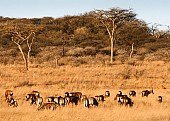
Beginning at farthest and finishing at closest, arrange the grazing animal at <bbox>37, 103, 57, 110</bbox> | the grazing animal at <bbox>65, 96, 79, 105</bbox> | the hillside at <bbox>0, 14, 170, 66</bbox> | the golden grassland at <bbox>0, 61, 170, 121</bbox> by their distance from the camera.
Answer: the hillside at <bbox>0, 14, 170, 66</bbox> → the grazing animal at <bbox>65, 96, 79, 105</bbox> → the grazing animal at <bbox>37, 103, 57, 110</bbox> → the golden grassland at <bbox>0, 61, 170, 121</bbox>

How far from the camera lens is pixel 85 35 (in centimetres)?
6512

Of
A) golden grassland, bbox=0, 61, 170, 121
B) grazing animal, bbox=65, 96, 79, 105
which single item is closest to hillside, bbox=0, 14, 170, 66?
golden grassland, bbox=0, 61, 170, 121

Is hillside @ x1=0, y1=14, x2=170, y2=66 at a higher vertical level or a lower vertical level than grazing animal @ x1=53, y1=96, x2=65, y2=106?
higher

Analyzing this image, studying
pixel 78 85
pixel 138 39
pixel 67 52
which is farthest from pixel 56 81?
pixel 138 39

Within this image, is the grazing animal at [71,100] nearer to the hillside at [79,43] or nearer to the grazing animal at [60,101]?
the grazing animal at [60,101]

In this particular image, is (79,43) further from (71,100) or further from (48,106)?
(48,106)

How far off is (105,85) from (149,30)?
52254mm

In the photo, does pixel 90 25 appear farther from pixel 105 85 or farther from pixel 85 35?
pixel 105 85

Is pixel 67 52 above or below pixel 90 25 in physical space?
below

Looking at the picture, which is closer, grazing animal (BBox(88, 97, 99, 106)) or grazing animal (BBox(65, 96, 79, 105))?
grazing animal (BBox(88, 97, 99, 106))

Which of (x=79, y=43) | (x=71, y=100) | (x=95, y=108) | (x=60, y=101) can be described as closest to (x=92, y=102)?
(x=95, y=108)

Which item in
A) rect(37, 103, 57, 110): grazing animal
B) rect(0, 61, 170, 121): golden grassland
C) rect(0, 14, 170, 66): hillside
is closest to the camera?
rect(0, 61, 170, 121): golden grassland

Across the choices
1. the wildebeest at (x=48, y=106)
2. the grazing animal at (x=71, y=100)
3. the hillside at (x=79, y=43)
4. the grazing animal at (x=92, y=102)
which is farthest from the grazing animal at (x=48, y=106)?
the hillside at (x=79, y=43)

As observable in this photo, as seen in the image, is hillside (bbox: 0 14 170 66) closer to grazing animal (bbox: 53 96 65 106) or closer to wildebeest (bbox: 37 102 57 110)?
grazing animal (bbox: 53 96 65 106)
